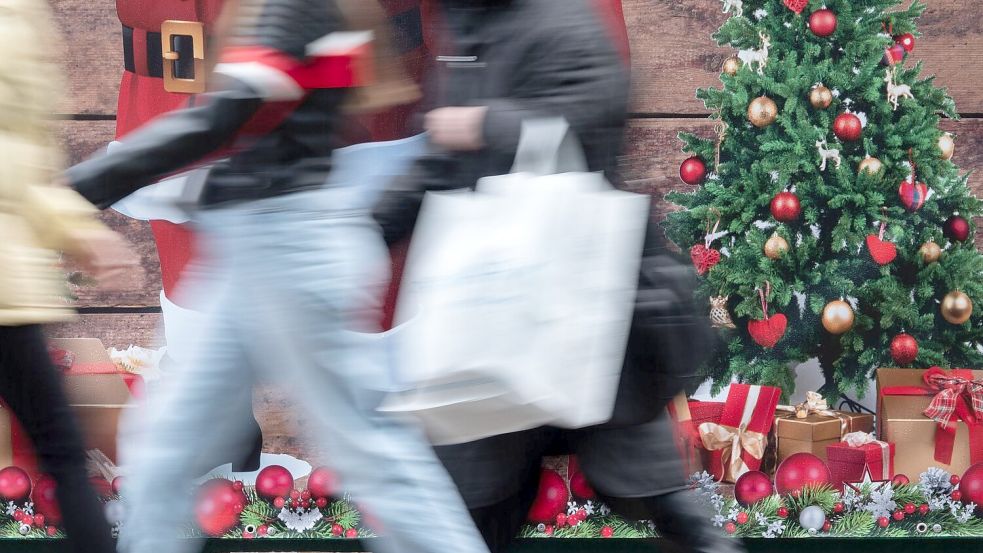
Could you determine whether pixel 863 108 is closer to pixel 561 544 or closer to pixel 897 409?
pixel 897 409

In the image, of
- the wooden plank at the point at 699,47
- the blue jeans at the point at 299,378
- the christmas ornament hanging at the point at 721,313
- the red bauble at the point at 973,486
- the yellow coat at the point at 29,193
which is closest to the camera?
the blue jeans at the point at 299,378

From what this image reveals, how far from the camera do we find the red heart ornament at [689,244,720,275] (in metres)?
3.29

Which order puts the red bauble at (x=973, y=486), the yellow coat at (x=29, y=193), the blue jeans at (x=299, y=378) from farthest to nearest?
the red bauble at (x=973, y=486) < the yellow coat at (x=29, y=193) < the blue jeans at (x=299, y=378)

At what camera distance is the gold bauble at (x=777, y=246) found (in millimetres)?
3232

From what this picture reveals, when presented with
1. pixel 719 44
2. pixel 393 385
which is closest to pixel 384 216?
pixel 393 385

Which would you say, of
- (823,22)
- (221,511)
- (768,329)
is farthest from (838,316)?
(221,511)

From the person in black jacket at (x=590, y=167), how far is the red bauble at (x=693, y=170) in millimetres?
1570

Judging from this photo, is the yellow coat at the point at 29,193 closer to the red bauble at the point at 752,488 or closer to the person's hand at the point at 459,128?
the person's hand at the point at 459,128

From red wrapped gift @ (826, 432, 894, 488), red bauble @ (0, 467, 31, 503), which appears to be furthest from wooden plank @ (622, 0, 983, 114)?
red bauble @ (0, 467, 31, 503)

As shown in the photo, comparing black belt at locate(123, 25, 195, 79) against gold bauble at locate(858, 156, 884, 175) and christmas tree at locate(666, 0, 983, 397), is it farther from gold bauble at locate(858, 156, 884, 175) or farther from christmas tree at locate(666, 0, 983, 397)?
gold bauble at locate(858, 156, 884, 175)

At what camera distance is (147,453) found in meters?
1.65

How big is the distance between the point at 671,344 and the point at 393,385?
474 millimetres

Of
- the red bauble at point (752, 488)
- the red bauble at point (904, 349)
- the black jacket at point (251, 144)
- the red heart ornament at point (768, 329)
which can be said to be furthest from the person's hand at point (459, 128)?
the red bauble at point (904, 349)

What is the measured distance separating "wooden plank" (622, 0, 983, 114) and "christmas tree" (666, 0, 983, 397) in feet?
0.48
